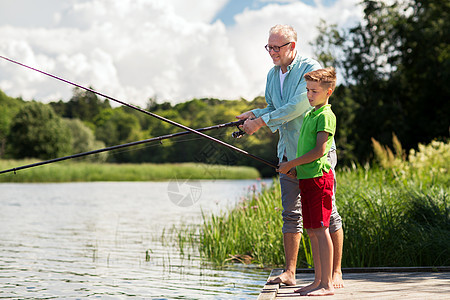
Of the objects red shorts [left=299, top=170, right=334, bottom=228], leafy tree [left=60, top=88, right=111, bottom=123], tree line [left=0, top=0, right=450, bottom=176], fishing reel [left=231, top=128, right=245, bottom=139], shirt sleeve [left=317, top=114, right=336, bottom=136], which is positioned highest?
leafy tree [left=60, top=88, right=111, bottom=123]

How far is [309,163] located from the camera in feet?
11.2

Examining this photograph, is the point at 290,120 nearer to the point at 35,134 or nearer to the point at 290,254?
the point at 290,254

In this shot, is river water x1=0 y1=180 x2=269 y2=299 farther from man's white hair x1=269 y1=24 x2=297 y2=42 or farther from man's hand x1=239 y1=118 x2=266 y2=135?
man's white hair x1=269 y1=24 x2=297 y2=42

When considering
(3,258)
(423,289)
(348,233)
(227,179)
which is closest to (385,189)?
(348,233)

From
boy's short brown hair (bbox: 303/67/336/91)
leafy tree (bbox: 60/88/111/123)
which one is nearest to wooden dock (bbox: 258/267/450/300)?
boy's short brown hair (bbox: 303/67/336/91)

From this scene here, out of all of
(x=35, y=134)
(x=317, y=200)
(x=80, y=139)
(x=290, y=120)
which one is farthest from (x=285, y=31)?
(x=80, y=139)

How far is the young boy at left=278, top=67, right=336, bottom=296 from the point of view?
337 cm

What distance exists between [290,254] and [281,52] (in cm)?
140

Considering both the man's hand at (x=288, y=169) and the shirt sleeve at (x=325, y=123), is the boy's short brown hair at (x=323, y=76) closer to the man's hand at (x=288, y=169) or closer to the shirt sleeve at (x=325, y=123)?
the shirt sleeve at (x=325, y=123)

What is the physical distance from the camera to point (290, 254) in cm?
382

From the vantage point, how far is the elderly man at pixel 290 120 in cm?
367

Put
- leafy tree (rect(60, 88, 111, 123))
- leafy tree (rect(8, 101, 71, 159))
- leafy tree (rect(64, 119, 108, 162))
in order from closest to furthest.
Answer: leafy tree (rect(8, 101, 71, 159)) < leafy tree (rect(64, 119, 108, 162)) < leafy tree (rect(60, 88, 111, 123))

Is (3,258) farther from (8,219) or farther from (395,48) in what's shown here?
(395,48)

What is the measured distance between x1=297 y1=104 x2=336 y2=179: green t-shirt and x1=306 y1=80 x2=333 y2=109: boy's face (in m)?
0.05
